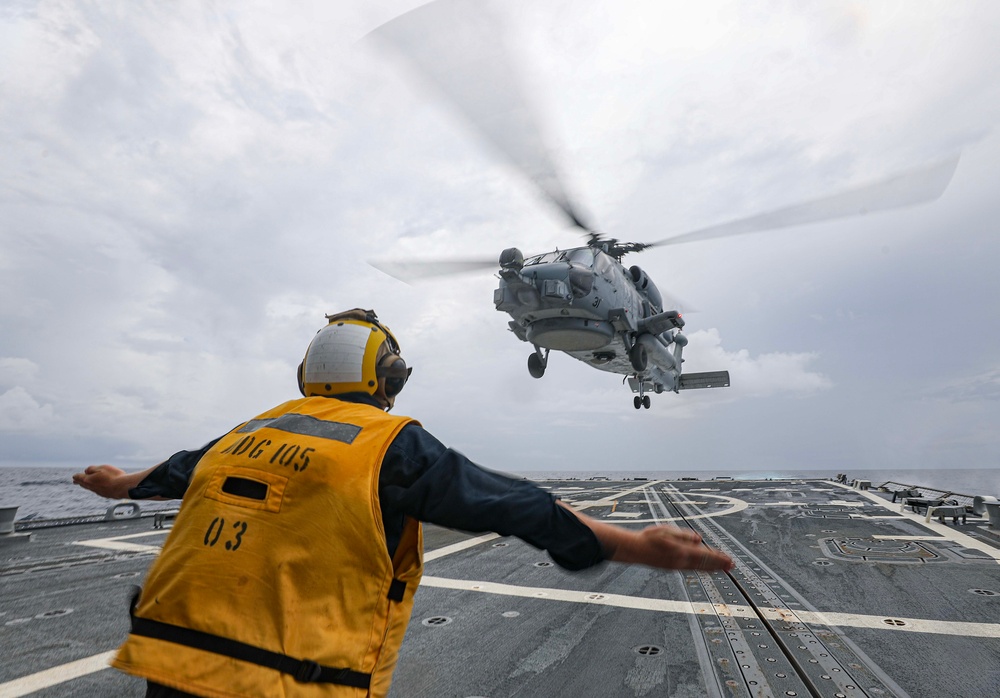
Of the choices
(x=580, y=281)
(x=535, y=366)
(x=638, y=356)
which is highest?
(x=580, y=281)

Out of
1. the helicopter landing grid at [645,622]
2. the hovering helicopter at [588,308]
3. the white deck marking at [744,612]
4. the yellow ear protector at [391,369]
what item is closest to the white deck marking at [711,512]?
the helicopter landing grid at [645,622]

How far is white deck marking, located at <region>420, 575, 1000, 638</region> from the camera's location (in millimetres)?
5035

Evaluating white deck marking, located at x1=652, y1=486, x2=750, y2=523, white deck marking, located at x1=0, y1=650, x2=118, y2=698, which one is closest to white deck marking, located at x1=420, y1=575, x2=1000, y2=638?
white deck marking, located at x1=0, y1=650, x2=118, y2=698

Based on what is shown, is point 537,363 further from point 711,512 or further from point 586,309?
point 711,512

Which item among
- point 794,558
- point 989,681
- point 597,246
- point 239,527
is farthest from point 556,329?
point 239,527

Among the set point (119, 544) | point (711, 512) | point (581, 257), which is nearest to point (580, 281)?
point (581, 257)

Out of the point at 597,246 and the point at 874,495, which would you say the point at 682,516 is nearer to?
the point at 597,246

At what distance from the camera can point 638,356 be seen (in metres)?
15.4

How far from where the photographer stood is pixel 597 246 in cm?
1536

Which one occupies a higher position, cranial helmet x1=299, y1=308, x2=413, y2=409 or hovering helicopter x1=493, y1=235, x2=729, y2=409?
hovering helicopter x1=493, y1=235, x2=729, y2=409

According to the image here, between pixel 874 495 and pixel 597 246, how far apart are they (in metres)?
13.8

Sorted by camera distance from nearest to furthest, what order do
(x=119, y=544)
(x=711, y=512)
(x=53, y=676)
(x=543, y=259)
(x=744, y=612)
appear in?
(x=53, y=676)
(x=744, y=612)
(x=119, y=544)
(x=543, y=259)
(x=711, y=512)

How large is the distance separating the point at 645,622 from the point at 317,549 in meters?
4.69

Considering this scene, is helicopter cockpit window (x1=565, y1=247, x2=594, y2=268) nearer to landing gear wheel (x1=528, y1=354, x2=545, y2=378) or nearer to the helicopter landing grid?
landing gear wheel (x1=528, y1=354, x2=545, y2=378)
